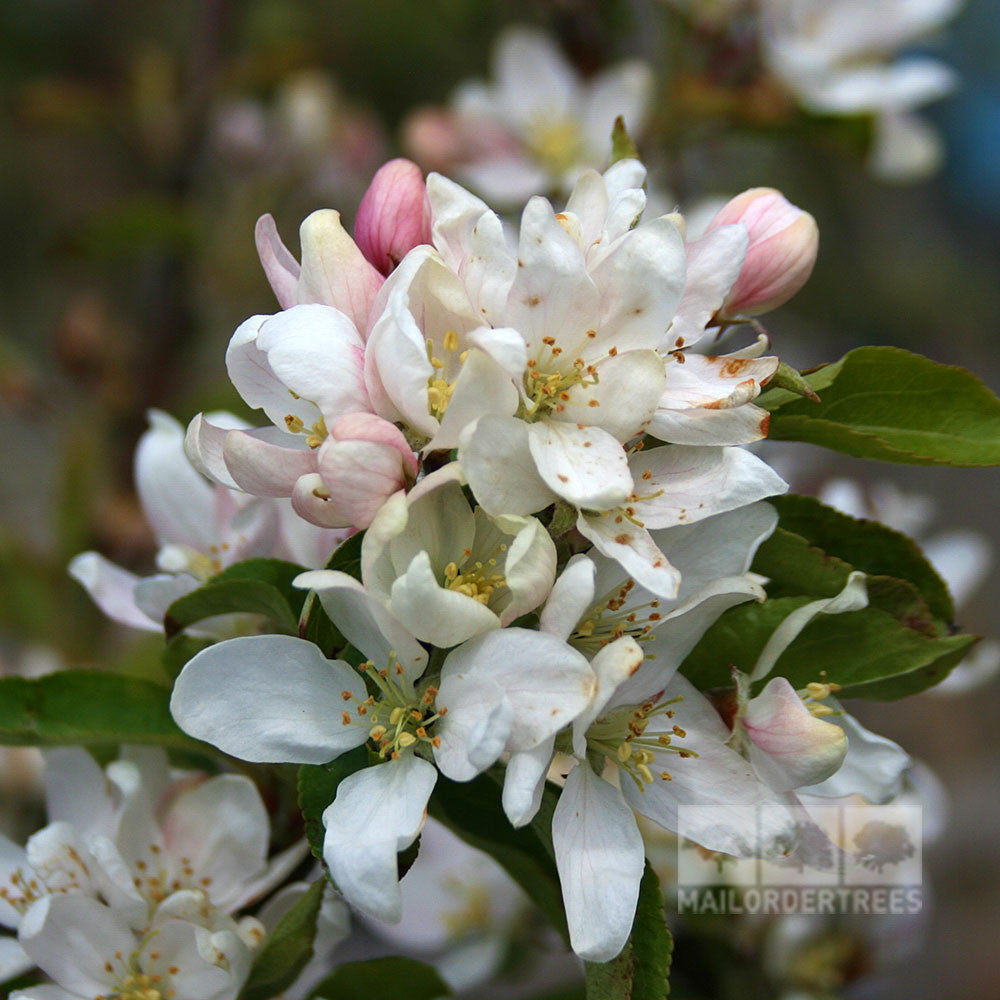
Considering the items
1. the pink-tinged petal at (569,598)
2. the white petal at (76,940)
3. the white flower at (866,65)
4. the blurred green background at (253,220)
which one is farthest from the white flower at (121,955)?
the white flower at (866,65)

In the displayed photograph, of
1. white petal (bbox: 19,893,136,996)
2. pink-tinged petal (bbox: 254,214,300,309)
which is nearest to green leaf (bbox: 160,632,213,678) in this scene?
white petal (bbox: 19,893,136,996)

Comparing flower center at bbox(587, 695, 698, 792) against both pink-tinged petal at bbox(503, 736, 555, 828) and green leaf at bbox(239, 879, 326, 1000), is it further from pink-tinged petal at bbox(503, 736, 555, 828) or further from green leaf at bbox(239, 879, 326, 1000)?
green leaf at bbox(239, 879, 326, 1000)

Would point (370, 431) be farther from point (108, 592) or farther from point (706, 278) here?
point (108, 592)

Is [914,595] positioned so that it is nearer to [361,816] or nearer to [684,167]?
[361,816]

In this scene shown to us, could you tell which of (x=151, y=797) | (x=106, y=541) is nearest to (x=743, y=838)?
(x=151, y=797)

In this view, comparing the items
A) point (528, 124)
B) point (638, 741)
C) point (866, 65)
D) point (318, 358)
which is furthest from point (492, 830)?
point (866, 65)

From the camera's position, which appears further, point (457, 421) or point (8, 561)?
point (8, 561)
